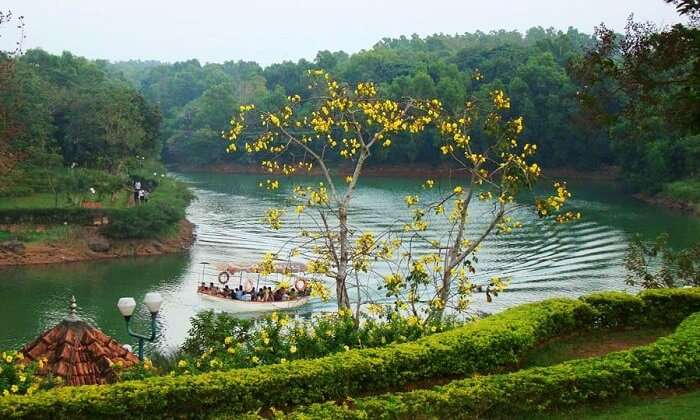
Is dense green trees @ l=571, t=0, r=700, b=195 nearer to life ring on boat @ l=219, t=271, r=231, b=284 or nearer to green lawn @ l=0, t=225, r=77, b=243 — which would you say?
life ring on boat @ l=219, t=271, r=231, b=284

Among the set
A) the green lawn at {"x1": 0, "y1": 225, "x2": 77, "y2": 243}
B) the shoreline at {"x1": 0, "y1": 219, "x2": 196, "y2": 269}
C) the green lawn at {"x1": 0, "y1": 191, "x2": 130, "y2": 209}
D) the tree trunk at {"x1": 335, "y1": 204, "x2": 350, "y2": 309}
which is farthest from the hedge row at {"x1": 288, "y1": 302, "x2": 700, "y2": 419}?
the green lawn at {"x1": 0, "y1": 191, "x2": 130, "y2": 209}

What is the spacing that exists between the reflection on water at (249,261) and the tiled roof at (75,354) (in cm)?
1209

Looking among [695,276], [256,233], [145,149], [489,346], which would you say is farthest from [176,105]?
[489,346]

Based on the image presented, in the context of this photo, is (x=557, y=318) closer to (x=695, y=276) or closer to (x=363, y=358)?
(x=363, y=358)

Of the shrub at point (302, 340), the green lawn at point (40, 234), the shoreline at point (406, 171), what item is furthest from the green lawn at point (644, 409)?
the shoreline at point (406, 171)

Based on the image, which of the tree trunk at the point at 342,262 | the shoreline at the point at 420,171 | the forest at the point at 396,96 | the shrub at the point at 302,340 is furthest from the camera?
the shoreline at the point at 420,171

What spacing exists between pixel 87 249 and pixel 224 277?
10127 mm

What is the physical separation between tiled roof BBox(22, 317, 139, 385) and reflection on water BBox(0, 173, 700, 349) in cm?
1209

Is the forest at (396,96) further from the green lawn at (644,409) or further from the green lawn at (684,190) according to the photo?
the green lawn at (644,409)

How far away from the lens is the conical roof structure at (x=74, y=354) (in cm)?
1249

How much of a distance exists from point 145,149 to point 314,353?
50.9 meters

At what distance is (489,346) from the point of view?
11117 mm


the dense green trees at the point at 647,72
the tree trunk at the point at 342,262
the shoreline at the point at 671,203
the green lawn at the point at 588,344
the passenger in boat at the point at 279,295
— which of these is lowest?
the passenger in boat at the point at 279,295

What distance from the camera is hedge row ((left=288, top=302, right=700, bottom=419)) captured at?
921cm
